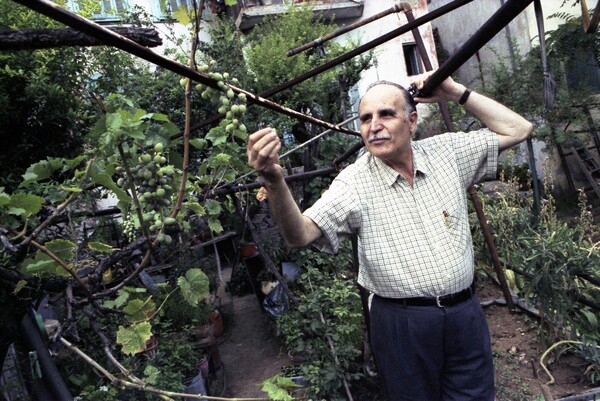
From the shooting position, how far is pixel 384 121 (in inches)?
73.1

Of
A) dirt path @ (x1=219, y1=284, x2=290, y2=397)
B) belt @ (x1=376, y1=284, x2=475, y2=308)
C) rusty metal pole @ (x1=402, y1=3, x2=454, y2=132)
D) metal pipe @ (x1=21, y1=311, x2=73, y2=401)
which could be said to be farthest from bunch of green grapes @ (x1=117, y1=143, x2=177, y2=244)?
dirt path @ (x1=219, y1=284, x2=290, y2=397)

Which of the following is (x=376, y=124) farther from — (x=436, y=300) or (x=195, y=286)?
(x=195, y=286)

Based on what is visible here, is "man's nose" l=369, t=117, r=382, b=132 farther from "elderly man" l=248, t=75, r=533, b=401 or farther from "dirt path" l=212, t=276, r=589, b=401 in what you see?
"dirt path" l=212, t=276, r=589, b=401

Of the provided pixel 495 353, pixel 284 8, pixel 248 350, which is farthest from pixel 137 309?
pixel 284 8

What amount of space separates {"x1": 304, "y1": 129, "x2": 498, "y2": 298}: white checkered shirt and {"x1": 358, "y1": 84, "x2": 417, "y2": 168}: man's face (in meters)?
0.13

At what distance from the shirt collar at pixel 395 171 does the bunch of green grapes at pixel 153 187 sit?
3.09 feet

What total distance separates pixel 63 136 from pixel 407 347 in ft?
9.09

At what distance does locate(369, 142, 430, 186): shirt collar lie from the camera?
6.39 feet

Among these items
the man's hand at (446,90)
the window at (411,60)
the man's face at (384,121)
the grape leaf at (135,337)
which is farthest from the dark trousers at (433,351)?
the window at (411,60)

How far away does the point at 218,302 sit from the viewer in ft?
20.0

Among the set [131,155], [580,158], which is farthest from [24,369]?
[580,158]

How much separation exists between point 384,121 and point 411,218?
1.31 feet

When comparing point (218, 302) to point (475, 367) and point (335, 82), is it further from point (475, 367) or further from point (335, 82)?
point (475, 367)

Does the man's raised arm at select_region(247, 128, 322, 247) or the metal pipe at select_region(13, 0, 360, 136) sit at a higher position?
the metal pipe at select_region(13, 0, 360, 136)
